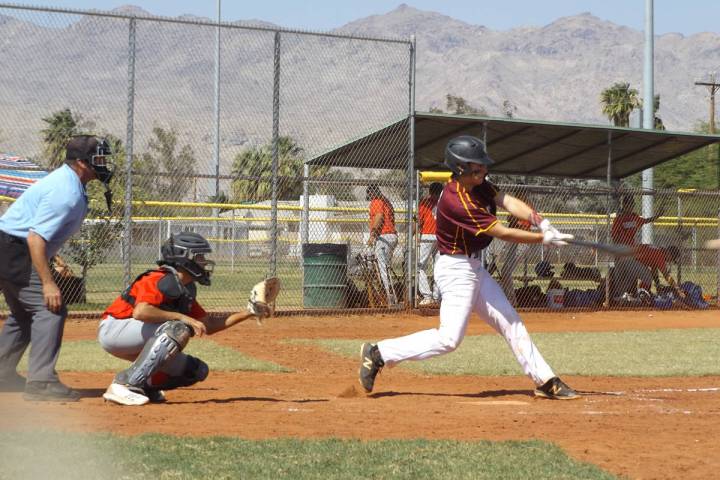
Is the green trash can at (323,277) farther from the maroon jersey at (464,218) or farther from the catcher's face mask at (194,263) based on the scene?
the catcher's face mask at (194,263)

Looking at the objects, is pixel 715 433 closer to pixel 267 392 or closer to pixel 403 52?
pixel 267 392

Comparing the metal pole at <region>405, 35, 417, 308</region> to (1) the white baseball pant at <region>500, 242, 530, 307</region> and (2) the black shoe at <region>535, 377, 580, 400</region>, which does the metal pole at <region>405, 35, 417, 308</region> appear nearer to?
(1) the white baseball pant at <region>500, 242, 530, 307</region>

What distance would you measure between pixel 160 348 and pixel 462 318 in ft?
7.49

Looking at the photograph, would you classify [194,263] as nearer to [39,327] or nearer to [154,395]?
[154,395]

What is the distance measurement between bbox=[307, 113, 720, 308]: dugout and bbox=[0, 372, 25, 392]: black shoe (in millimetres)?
9264

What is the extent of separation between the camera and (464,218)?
7.92 metres

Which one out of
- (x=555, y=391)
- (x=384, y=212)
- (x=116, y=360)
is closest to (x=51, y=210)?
(x=116, y=360)

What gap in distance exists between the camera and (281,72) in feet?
52.7

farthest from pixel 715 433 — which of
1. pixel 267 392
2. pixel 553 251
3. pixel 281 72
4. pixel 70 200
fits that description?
pixel 553 251

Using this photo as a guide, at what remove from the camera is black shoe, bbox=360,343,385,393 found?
8.32 meters

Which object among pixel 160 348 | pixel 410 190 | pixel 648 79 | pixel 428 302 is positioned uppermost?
pixel 648 79

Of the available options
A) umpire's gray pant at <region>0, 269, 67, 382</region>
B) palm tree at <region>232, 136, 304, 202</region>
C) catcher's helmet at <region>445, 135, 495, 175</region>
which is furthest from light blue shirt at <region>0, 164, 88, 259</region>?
palm tree at <region>232, 136, 304, 202</region>

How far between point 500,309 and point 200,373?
2.33 metres

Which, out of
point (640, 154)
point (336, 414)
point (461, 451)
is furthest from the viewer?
point (640, 154)
